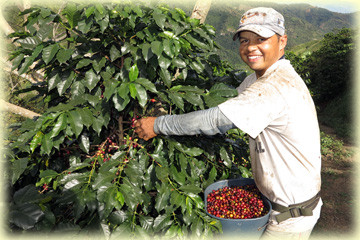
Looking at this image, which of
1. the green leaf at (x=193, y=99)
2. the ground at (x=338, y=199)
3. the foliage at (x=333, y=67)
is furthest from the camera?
the foliage at (x=333, y=67)

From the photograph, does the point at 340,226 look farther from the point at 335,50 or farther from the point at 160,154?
the point at 335,50

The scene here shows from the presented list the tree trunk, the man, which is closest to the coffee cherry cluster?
the man

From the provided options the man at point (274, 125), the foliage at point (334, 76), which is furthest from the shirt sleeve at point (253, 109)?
the foliage at point (334, 76)

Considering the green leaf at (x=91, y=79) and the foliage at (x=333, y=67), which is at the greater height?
the green leaf at (x=91, y=79)

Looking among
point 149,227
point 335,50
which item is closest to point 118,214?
point 149,227

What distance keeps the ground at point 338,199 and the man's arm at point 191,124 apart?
447cm

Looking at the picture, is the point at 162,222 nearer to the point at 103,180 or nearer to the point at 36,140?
the point at 103,180

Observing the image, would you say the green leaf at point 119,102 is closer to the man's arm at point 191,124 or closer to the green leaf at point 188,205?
the man's arm at point 191,124

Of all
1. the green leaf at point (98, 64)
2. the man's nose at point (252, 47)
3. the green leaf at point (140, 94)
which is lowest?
the green leaf at point (140, 94)

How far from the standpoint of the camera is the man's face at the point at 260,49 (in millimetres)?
1688

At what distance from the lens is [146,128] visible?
1805 millimetres

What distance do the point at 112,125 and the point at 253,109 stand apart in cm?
115

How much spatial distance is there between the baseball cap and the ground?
456 cm

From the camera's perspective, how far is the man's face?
66.5 inches
